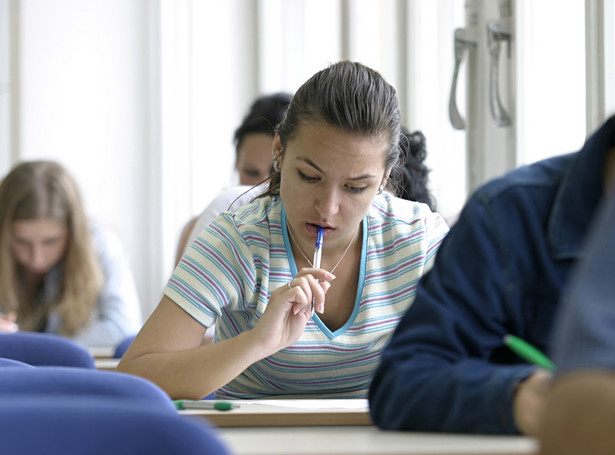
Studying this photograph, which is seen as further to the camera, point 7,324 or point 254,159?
point 7,324

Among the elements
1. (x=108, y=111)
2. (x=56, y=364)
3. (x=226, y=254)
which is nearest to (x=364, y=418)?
(x=226, y=254)

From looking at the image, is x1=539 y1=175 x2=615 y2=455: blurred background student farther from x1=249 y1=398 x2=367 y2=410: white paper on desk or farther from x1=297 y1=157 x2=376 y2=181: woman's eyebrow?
x1=297 y1=157 x2=376 y2=181: woman's eyebrow

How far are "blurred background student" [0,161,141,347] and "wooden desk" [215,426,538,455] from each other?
2.95 metres

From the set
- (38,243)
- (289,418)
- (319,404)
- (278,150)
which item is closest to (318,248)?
(278,150)

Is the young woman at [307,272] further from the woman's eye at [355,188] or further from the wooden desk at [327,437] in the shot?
the wooden desk at [327,437]

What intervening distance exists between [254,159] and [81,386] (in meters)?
2.10

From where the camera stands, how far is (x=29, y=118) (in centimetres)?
520

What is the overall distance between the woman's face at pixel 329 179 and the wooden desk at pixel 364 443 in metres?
0.66

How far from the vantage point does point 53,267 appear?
4.11 m

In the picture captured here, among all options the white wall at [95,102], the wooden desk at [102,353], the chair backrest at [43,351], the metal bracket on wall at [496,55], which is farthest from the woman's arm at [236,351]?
the white wall at [95,102]

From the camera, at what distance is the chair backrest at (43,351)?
88.0 inches

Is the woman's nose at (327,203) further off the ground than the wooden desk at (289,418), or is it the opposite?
the woman's nose at (327,203)

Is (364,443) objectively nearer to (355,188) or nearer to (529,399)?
(529,399)

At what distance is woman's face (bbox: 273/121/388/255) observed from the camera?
5.82 ft
